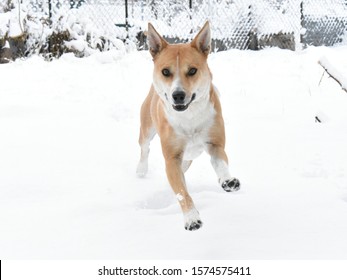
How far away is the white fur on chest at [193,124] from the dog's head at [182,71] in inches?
4.1

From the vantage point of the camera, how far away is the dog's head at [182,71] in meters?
3.62

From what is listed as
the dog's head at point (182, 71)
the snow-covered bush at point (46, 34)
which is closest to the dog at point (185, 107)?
the dog's head at point (182, 71)

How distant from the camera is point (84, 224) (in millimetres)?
3619

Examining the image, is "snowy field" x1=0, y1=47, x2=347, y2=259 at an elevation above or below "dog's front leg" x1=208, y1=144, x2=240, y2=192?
below

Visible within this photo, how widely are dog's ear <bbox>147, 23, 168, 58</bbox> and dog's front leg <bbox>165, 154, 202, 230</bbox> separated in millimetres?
857

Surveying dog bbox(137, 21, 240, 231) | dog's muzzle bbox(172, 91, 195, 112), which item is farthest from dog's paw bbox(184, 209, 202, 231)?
dog's muzzle bbox(172, 91, 195, 112)

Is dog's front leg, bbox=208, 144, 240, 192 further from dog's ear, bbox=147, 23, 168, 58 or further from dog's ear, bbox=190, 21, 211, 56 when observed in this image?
dog's ear, bbox=147, 23, 168, 58

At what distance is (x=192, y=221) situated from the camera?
3.23 meters

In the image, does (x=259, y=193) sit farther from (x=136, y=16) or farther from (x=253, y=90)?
(x=136, y=16)

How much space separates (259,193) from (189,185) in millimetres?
741

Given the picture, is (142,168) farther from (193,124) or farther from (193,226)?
→ (193,226)

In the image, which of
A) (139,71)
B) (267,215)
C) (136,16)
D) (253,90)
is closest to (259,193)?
(267,215)

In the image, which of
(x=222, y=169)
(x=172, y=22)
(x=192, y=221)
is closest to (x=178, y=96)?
(x=222, y=169)

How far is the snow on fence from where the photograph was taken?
38.8 feet
